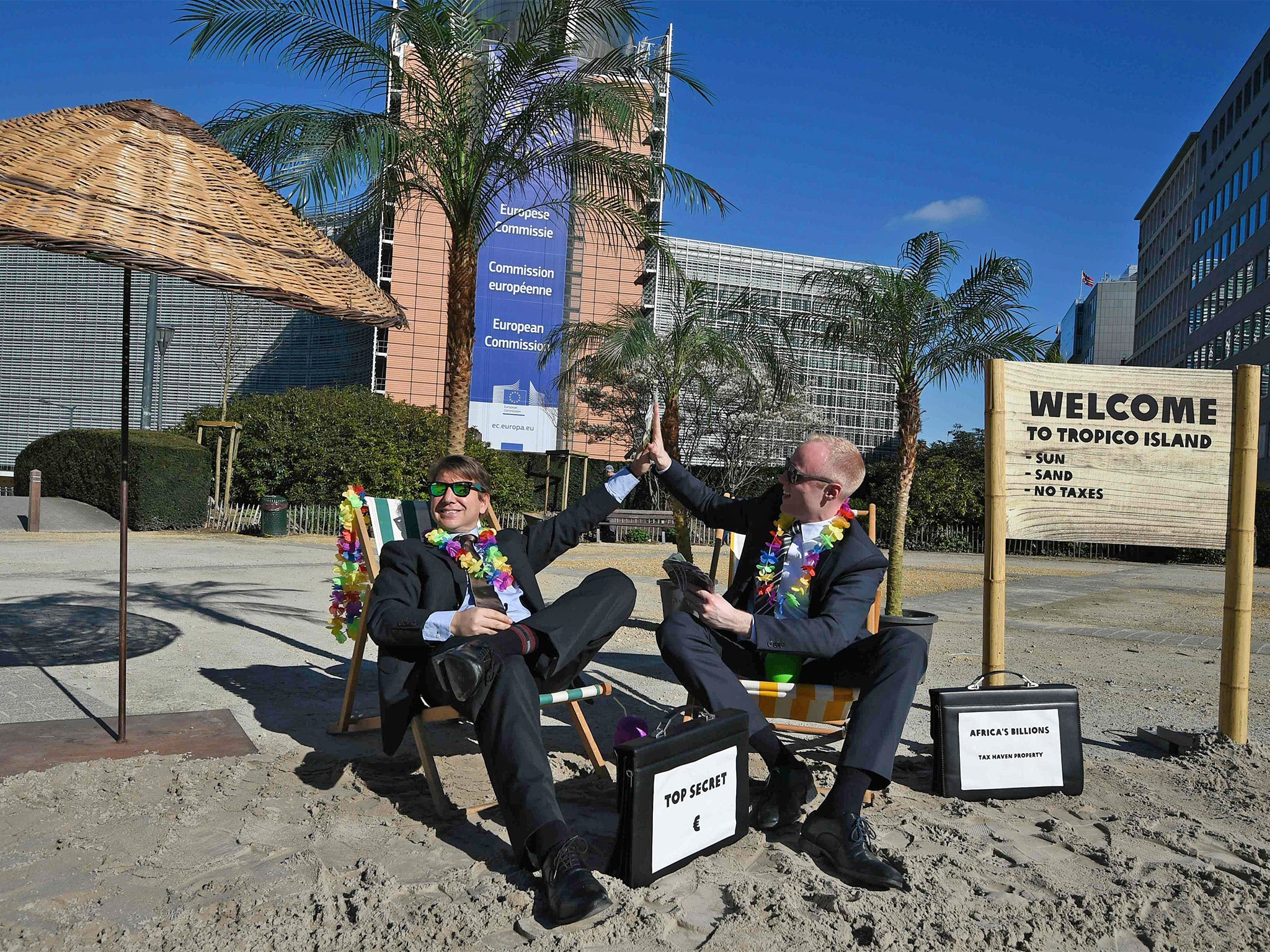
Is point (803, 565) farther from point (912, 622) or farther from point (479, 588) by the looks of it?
point (912, 622)

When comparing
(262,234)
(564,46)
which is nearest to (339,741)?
(262,234)

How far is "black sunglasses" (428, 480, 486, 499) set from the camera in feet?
12.3

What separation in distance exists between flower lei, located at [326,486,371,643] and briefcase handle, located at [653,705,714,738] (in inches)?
65.3

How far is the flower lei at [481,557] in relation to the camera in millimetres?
3656

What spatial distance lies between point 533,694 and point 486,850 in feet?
1.62

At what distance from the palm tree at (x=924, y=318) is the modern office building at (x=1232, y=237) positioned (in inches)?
1196

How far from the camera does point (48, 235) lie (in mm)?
3047

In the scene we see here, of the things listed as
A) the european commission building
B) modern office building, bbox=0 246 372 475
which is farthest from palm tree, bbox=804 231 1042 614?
modern office building, bbox=0 246 372 475

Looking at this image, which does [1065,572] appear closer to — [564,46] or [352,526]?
[564,46]

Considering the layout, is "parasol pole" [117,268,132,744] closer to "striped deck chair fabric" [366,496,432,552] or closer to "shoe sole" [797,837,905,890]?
"striped deck chair fabric" [366,496,432,552]

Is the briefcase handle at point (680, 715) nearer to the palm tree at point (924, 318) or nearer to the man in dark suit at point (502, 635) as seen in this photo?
the man in dark suit at point (502, 635)

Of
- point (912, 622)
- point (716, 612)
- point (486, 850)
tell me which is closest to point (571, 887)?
point (486, 850)

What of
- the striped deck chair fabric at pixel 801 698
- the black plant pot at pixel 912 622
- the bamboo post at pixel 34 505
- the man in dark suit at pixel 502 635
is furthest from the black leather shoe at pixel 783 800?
the bamboo post at pixel 34 505

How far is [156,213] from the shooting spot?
3363 mm
